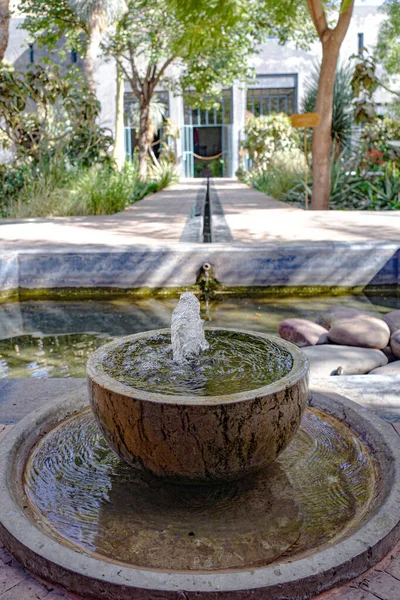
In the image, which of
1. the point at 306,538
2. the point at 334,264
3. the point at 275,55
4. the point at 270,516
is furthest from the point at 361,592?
the point at 275,55

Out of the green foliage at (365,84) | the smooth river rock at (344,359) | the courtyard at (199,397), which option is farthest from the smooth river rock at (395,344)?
the green foliage at (365,84)

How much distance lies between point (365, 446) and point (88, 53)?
62.1 feet

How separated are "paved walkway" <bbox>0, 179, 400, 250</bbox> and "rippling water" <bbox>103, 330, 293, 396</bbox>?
14.2 feet

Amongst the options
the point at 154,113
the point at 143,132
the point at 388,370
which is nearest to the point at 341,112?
the point at 143,132

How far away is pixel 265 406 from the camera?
6.24 ft

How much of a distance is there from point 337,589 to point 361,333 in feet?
9.45

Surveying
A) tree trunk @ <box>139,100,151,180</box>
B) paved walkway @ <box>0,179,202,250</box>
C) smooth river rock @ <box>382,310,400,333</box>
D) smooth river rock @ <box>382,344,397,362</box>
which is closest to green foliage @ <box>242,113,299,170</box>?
tree trunk @ <box>139,100,151,180</box>

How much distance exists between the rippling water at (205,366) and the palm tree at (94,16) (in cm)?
1694

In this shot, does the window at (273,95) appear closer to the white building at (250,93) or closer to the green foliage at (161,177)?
the white building at (250,93)

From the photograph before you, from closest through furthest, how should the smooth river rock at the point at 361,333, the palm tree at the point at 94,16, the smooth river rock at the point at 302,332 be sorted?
the smooth river rock at the point at 361,333
the smooth river rock at the point at 302,332
the palm tree at the point at 94,16

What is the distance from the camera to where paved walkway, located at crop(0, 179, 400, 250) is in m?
7.63

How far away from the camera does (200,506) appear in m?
2.05

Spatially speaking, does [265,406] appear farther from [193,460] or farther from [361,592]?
[361,592]

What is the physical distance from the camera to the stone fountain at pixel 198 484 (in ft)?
5.30
